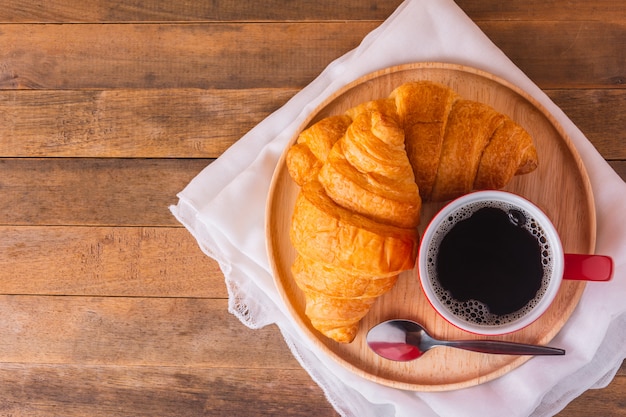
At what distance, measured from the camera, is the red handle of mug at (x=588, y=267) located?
2.37 feet

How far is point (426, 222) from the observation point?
884 millimetres

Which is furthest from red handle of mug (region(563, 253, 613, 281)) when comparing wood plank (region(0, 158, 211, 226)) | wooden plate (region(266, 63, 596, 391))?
wood plank (region(0, 158, 211, 226))

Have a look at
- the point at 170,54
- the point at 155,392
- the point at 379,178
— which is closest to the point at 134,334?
the point at 155,392

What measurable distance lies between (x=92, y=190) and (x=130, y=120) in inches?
6.8

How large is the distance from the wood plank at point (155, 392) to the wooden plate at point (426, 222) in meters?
0.30

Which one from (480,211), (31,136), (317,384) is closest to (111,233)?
(31,136)

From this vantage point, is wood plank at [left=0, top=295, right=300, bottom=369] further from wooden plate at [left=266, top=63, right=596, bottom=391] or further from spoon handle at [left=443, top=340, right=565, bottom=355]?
spoon handle at [left=443, top=340, right=565, bottom=355]

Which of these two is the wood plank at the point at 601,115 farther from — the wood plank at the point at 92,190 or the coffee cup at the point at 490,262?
the wood plank at the point at 92,190

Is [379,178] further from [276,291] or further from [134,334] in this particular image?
[134,334]

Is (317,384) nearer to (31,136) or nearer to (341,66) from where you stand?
(341,66)

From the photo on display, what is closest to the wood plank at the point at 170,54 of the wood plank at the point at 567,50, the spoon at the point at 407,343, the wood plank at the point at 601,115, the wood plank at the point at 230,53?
the wood plank at the point at 230,53

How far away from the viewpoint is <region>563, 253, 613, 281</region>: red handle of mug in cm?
72

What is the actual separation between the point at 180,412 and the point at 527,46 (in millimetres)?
1057

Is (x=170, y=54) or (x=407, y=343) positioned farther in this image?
(x=170, y=54)
